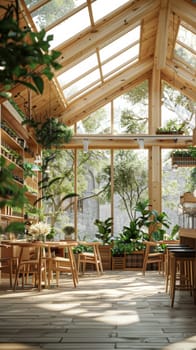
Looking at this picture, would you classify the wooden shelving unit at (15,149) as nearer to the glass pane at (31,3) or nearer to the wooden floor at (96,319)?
the glass pane at (31,3)

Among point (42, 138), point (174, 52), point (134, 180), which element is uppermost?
point (174, 52)

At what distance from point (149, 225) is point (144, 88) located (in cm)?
345

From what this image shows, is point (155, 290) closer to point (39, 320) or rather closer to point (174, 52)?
point (39, 320)

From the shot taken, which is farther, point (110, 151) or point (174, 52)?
point (110, 151)

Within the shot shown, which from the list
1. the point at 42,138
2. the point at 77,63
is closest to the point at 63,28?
the point at 77,63

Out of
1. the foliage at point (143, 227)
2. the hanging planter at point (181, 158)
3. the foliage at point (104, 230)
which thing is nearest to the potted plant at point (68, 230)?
the foliage at point (104, 230)

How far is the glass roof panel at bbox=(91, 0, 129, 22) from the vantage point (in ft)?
26.8

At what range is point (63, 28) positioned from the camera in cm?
838

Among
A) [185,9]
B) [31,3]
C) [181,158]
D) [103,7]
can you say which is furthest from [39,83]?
[181,158]

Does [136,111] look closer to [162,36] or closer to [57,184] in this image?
[57,184]

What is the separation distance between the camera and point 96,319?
5090 millimetres

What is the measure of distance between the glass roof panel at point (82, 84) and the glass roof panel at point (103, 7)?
2.93m

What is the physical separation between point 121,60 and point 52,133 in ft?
7.46

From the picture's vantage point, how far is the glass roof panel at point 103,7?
26.8 feet
